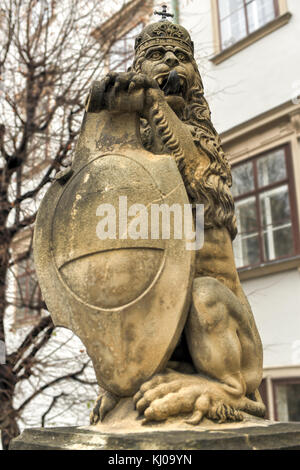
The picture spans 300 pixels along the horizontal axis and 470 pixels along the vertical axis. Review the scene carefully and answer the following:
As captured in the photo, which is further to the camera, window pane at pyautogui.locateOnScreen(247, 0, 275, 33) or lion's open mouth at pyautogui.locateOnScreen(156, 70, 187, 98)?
window pane at pyautogui.locateOnScreen(247, 0, 275, 33)

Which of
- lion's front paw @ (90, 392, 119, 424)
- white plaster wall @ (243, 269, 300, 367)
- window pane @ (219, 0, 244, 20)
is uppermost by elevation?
window pane @ (219, 0, 244, 20)

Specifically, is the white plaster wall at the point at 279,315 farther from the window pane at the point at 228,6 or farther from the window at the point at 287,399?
the window pane at the point at 228,6

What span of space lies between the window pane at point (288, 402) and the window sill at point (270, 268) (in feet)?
4.54

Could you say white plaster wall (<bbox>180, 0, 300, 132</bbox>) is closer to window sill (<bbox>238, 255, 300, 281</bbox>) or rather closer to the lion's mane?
window sill (<bbox>238, 255, 300, 281</bbox>)

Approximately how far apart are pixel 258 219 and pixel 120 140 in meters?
4.90

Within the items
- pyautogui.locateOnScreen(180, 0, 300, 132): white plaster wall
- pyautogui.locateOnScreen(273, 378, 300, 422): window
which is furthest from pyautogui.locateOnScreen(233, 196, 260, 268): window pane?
pyautogui.locateOnScreen(273, 378, 300, 422): window

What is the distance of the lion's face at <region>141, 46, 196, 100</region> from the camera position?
2.44 m

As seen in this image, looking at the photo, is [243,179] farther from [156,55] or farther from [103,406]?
[103,406]

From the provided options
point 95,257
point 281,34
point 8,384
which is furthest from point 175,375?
point 281,34

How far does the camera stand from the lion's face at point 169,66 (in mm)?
2439

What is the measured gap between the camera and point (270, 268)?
6234 mm

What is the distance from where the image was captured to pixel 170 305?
6.23 feet

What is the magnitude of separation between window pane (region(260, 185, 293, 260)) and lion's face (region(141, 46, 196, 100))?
4.28 meters

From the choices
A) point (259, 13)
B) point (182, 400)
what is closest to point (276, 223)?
point (259, 13)
